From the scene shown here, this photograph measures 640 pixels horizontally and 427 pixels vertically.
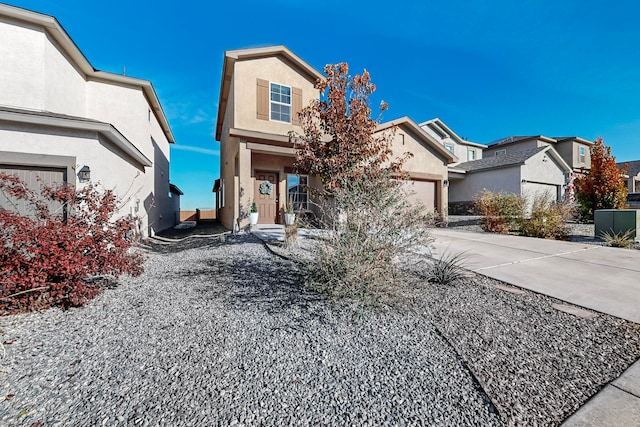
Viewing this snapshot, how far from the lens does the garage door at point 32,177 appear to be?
557 cm

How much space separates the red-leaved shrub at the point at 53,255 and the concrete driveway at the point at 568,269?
259 inches

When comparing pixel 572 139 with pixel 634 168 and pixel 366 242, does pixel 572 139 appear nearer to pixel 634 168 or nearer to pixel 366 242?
pixel 634 168

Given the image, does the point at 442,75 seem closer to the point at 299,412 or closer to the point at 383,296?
the point at 383,296

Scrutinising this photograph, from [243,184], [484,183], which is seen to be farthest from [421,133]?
[243,184]

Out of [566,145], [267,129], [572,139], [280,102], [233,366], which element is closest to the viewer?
[233,366]

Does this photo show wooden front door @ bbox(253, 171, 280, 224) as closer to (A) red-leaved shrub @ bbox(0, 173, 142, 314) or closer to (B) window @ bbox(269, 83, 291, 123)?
(B) window @ bbox(269, 83, 291, 123)

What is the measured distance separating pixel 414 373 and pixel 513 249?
21.5 feet

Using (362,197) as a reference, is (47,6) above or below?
above

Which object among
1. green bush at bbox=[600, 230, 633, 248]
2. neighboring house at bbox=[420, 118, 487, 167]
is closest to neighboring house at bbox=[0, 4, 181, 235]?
green bush at bbox=[600, 230, 633, 248]

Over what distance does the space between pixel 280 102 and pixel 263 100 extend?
737mm

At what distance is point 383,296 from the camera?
3.61 metres

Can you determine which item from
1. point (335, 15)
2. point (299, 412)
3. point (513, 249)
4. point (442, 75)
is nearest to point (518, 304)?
point (299, 412)

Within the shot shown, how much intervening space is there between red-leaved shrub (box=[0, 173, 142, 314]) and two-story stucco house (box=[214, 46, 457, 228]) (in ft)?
17.6

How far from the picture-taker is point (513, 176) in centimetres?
1689
